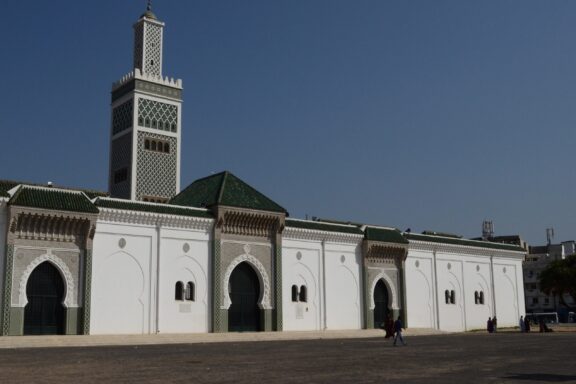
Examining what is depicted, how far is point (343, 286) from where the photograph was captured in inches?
1609

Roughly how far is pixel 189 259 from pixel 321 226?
30.2 feet

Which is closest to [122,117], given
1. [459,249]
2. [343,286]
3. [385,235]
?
[385,235]

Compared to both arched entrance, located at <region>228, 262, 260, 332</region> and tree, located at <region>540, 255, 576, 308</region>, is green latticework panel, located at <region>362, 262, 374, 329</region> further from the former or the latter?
tree, located at <region>540, 255, 576, 308</region>

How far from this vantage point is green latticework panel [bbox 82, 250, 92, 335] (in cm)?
3016

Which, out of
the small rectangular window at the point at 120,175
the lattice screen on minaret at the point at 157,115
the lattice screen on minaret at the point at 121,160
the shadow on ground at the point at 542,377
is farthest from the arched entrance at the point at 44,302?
the shadow on ground at the point at 542,377

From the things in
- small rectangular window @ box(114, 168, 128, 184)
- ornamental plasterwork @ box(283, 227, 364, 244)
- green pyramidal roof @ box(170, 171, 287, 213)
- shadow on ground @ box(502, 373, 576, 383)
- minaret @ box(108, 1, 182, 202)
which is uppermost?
minaret @ box(108, 1, 182, 202)

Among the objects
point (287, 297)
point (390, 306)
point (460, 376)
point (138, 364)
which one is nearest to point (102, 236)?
point (287, 297)

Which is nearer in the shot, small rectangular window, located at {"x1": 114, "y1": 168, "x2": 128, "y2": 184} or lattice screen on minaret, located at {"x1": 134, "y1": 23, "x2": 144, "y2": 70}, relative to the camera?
small rectangular window, located at {"x1": 114, "y1": 168, "x2": 128, "y2": 184}

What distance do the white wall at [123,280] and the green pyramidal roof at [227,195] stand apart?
14.5 feet

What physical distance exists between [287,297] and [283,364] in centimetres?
2283

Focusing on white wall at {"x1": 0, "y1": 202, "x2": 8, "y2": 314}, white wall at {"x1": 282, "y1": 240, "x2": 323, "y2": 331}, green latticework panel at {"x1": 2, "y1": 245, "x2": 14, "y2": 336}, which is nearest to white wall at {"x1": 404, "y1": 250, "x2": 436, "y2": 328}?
white wall at {"x1": 282, "y1": 240, "x2": 323, "y2": 331}

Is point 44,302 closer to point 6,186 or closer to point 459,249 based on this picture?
point 6,186

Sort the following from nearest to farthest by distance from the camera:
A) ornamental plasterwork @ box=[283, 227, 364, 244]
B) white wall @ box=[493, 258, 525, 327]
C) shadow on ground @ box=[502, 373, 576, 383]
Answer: shadow on ground @ box=[502, 373, 576, 383] < ornamental plasterwork @ box=[283, 227, 364, 244] < white wall @ box=[493, 258, 525, 327]

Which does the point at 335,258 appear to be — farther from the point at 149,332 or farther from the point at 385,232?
the point at 149,332
